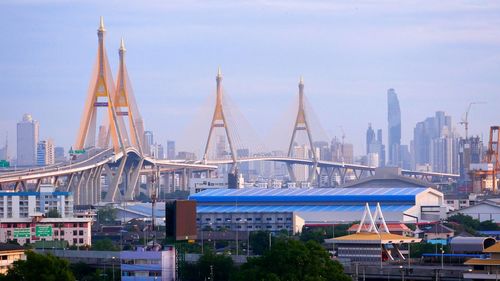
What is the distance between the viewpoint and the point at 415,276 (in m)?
38.7

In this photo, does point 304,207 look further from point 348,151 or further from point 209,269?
point 348,151

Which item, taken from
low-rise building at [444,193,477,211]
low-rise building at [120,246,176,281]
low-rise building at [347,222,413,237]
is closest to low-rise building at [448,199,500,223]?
low-rise building at [444,193,477,211]

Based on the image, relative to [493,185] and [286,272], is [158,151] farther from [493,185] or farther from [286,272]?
[286,272]

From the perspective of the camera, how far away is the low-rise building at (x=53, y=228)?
6034 cm

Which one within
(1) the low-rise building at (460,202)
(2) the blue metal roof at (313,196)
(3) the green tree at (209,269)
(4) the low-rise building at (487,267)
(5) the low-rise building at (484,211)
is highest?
(2) the blue metal roof at (313,196)

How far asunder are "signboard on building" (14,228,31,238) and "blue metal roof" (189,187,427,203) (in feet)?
43.2

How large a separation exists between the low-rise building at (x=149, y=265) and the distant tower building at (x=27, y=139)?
11576 cm


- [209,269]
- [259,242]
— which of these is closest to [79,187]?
[259,242]

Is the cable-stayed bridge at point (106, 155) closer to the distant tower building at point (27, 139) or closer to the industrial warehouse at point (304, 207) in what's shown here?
the industrial warehouse at point (304, 207)

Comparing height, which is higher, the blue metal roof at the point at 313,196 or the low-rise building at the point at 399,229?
the blue metal roof at the point at 313,196

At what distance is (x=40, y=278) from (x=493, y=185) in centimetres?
6636

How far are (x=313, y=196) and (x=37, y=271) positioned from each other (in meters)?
39.9

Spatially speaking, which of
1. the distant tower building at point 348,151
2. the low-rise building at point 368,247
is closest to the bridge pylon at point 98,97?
the low-rise building at point 368,247

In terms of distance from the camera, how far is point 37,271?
33.4 meters
